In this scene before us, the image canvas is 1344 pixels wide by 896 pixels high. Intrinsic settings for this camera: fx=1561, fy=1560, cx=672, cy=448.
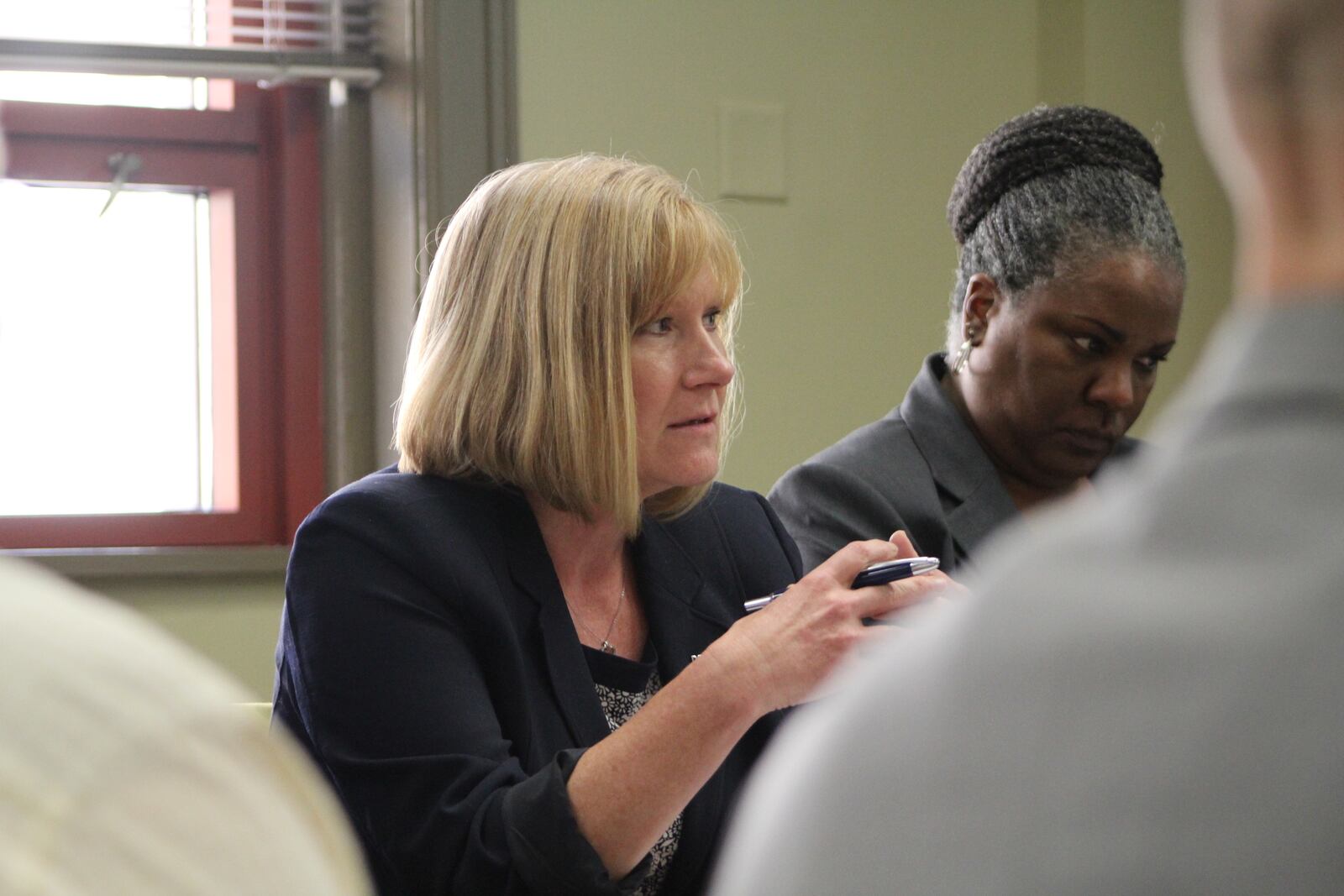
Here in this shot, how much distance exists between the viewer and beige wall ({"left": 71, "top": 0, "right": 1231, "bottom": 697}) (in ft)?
9.53

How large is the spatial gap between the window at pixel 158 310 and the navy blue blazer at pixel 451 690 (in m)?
1.26

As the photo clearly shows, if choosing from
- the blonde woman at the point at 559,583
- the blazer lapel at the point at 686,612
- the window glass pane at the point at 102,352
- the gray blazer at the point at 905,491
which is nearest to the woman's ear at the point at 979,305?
the gray blazer at the point at 905,491

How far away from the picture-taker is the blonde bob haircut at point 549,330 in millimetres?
1647

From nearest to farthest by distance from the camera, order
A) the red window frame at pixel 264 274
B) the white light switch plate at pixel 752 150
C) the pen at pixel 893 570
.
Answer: the pen at pixel 893 570, the red window frame at pixel 264 274, the white light switch plate at pixel 752 150

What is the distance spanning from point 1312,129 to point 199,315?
275 cm

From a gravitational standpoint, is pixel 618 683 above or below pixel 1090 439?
below

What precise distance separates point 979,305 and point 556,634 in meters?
0.84

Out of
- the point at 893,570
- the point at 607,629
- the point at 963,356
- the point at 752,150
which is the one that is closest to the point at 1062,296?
the point at 963,356

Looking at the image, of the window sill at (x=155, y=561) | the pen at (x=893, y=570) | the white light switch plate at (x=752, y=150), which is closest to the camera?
the pen at (x=893, y=570)

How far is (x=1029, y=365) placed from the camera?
2.03 metres

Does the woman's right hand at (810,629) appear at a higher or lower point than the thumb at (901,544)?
lower

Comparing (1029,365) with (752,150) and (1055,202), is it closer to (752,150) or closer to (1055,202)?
(1055,202)

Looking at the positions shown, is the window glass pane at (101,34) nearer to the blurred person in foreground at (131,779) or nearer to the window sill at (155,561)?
the window sill at (155,561)

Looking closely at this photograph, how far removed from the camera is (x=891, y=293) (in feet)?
10.3
